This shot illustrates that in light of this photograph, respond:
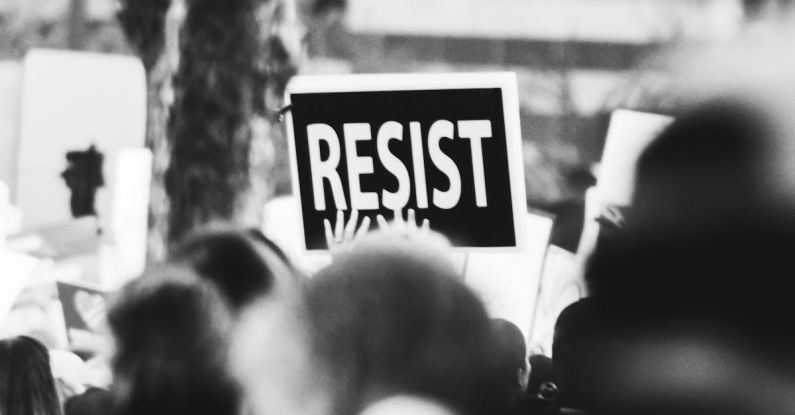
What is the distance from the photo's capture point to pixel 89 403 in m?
1.92

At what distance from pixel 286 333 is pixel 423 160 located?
0.37 metres

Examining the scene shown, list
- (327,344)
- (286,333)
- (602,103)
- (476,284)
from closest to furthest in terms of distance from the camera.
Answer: (327,344) < (286,333) < (476,284) < (602,103)

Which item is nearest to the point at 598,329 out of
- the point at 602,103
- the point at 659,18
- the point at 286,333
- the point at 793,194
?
the point at 793,194

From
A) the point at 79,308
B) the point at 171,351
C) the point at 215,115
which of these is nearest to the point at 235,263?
the point at 171,351

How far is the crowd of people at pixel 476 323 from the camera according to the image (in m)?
0.44

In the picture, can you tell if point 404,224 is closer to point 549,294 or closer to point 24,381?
point 549,294

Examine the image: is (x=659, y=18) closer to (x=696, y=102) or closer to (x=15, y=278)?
(x=15, y=278)

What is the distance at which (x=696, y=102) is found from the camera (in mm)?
444

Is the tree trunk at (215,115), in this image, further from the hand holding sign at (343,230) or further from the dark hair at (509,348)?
the dark hair at (509,348)

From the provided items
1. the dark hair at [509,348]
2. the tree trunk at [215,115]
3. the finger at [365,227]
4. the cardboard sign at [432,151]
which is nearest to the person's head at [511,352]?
the dark hair at [509,348]

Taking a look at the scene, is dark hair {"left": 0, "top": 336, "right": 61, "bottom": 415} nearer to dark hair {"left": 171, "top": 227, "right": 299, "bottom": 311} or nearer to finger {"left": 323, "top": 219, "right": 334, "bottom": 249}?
dark hair {"left": 171, "top": 227, "right": 299, "bottom": 311}

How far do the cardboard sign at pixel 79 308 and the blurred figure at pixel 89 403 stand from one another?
28 centimetres

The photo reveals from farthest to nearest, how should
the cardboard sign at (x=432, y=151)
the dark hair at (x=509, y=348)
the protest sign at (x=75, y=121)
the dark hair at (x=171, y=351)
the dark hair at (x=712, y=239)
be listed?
the protest sign at (x=75, y=121) < the cardboard sign at (x=432, y=151) < the dark hair at (x=171, y=351) < the dark hair at (x=509, y=348) < the dark hair at (x=712, y=239)

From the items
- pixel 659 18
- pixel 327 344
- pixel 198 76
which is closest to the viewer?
pixel 327 344
